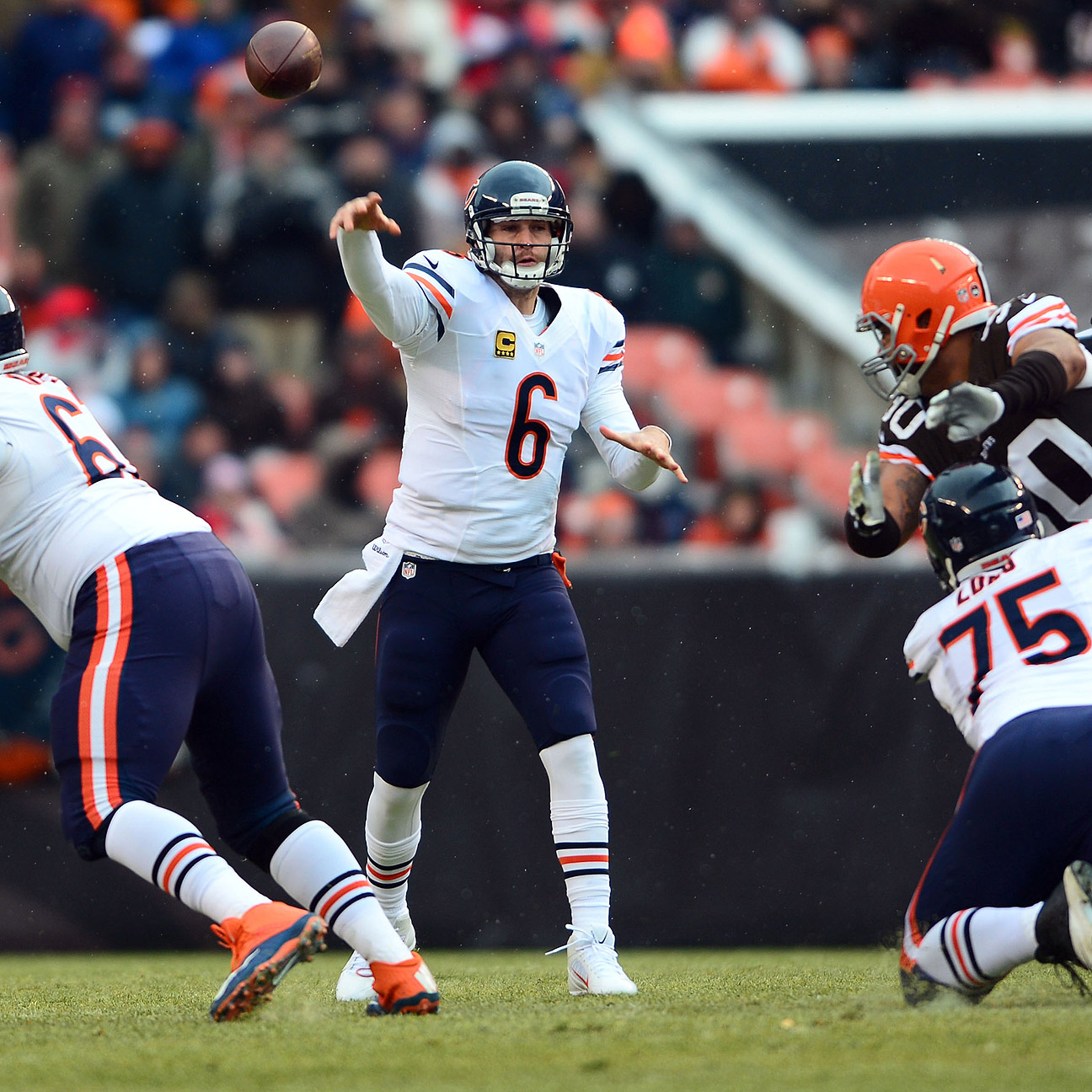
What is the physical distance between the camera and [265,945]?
3355mm

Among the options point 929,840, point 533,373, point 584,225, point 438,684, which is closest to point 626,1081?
point 438,684

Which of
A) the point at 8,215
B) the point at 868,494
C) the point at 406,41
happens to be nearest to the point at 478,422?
the point at 868,494

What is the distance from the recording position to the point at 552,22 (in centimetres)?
1023

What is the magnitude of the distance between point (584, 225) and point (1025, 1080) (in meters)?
6.80

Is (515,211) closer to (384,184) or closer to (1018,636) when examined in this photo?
(1018,636)

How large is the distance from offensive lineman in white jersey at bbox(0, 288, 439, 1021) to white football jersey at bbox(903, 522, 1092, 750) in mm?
1382

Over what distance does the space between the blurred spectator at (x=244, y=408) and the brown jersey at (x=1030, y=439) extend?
4578 mm

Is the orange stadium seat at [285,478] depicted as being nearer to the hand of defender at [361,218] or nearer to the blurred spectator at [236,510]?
the blurred spectator at [236,510]

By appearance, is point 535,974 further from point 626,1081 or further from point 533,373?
point 626,1081

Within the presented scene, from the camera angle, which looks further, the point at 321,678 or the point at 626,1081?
the point at 321,678

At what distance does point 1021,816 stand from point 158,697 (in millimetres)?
1876

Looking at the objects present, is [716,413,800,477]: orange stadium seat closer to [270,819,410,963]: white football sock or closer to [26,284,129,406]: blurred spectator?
[26,284,129,406]: blurred spectator

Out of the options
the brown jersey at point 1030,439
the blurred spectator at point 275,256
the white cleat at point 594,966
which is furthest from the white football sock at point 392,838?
the blurred spectator at point 275,256

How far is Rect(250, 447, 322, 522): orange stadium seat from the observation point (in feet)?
26.8
